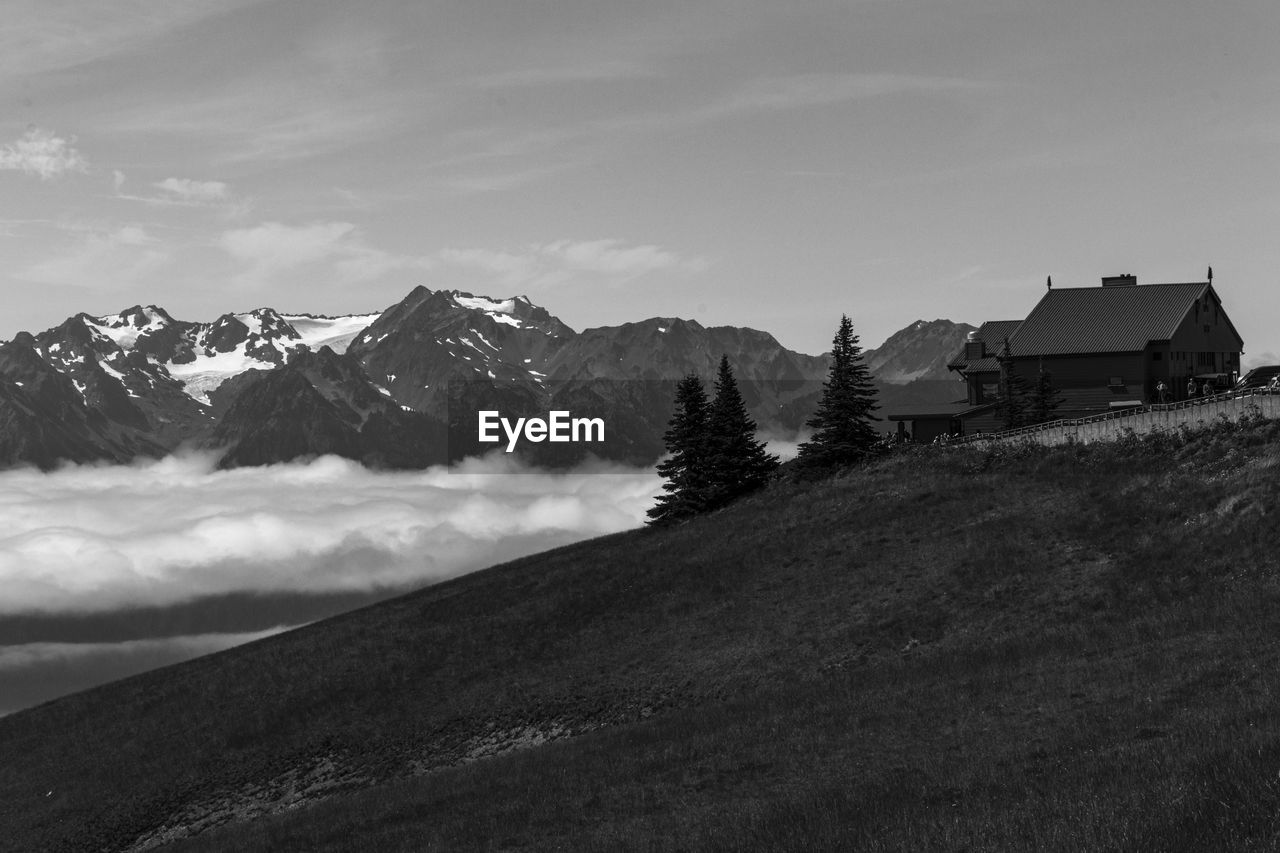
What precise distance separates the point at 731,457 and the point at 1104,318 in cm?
2765

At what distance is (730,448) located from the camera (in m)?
75.8

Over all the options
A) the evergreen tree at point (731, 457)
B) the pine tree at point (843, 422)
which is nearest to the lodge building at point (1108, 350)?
the pine tree at point (843, 422)

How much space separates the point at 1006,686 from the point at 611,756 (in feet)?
35.1

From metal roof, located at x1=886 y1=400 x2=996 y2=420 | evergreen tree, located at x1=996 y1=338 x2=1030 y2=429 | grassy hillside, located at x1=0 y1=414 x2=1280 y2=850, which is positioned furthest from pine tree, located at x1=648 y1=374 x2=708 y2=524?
evergreen tree, located at x1=996 y1=338 x2=1030 y2=429

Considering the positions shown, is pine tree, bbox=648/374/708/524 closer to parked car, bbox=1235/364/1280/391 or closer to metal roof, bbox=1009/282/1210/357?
metal roof, bbox=1009/282/1210/357

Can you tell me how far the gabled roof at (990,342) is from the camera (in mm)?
86375

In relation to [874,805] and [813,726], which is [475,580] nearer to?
[813,726]

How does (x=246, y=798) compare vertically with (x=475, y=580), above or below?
below

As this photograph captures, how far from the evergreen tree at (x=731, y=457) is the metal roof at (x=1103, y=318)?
19232 mm

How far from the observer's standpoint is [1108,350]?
76.7 metres

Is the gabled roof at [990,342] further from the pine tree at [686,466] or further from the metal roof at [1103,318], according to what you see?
the pine tree at [686,466]

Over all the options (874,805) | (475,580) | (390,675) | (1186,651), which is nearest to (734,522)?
(475,580)

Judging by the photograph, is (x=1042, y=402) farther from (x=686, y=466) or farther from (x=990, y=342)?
(x=686, y=466)

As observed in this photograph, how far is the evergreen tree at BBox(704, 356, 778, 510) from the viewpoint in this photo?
74750mm
